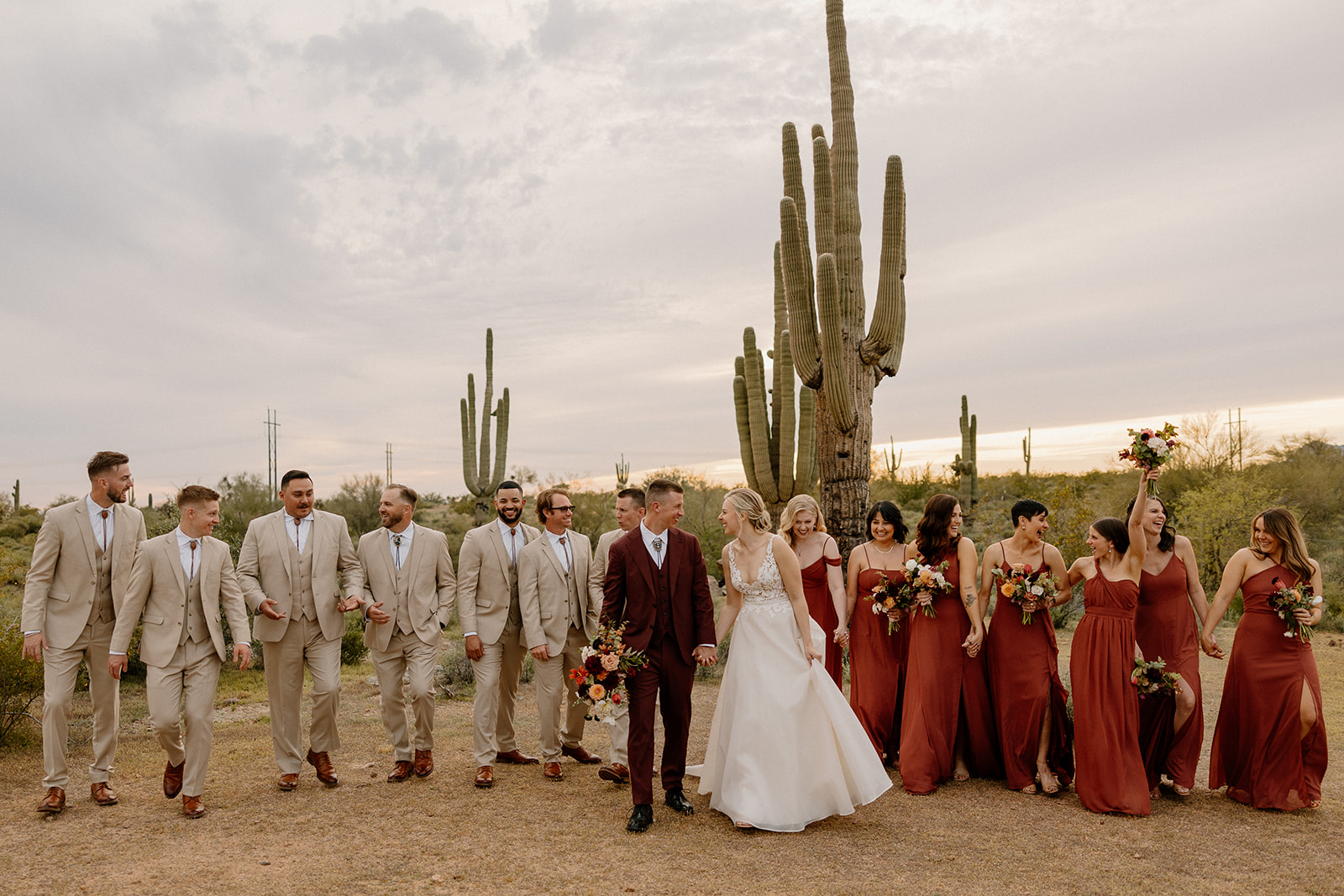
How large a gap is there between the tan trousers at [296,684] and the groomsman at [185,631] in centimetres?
37

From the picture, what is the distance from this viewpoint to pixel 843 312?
38.8ft

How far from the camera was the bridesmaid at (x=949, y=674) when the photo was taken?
21.8 feet

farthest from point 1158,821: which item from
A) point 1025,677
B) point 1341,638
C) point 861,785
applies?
point 1341,638

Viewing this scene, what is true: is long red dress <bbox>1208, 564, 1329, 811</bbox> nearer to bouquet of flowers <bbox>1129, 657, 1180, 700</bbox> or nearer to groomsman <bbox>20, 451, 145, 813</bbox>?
bouquet of flowers <bbox>1129, 657, 1180, 700</bbox>

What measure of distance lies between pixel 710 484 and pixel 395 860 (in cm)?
3171

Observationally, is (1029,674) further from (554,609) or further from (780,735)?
(554,609)

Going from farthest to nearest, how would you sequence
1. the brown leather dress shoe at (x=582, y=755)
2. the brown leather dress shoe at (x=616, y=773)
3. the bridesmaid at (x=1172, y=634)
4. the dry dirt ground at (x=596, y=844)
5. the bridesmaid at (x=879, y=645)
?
1. the brown leather dress shoe at (x=582, y=755)
2. the bridesmaid at (x=879, y=645)
3. the brown leather dress shoe at (x=616, y=773)
4. the bridesmaid at (x=1172, y=634)
5. the dry dirt ground at (x=596, y=844)

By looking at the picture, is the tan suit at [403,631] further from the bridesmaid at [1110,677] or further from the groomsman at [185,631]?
the bridesmaid at [1110,677]

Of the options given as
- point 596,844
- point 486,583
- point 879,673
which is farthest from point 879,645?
point 486,583

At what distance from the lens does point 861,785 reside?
18.7ft

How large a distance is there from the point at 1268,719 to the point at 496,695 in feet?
18.6

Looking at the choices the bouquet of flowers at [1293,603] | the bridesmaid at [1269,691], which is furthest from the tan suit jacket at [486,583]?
the bouquet of flowers at [1293,603]

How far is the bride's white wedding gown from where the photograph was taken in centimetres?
556

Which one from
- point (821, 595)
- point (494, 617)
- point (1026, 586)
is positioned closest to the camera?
point (1026, 586)
